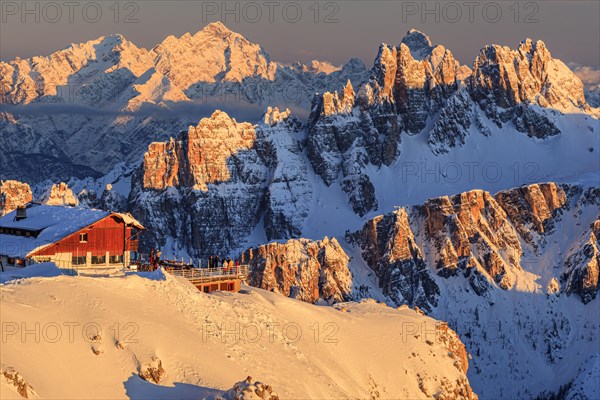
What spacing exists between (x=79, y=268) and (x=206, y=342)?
2413cm

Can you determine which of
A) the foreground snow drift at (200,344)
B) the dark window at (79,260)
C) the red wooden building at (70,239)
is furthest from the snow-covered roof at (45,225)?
the foreground snow drift at (200,344)

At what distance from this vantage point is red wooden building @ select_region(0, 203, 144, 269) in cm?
12425

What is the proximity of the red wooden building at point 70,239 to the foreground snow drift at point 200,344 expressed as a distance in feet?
41.5

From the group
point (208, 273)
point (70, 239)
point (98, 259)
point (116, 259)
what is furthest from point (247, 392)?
point (208, 273)

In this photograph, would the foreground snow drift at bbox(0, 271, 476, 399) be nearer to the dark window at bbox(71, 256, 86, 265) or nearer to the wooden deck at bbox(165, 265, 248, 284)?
the wooden deck at bbox(165, 265, 248, 284)

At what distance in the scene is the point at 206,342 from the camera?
346 ft

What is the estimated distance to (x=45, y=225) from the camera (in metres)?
129

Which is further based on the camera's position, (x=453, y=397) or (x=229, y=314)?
(x=453, y=397)

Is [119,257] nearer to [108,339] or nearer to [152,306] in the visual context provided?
[152,306]

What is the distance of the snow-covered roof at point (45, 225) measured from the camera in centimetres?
12475

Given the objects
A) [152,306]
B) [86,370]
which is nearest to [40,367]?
[86,370]

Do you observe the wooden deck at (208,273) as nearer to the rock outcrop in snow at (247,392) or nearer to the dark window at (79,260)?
the dark window at (79,260)

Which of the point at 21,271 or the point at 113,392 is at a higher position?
the point at 21,271

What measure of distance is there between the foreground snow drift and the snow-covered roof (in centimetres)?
1548
